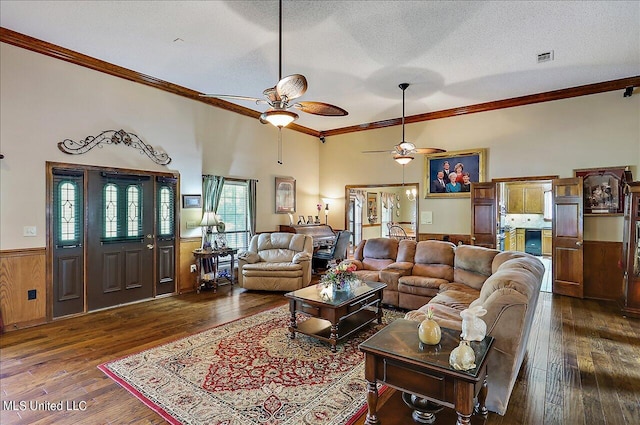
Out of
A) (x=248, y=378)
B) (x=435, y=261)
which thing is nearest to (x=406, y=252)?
(x=435, y=261)

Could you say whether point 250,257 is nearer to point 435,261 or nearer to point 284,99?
point 435,261

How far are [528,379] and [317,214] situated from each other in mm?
6584

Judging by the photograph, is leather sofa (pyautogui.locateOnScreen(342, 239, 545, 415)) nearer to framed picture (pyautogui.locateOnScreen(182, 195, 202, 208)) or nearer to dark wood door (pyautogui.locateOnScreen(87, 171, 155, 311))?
framed picture (pyautogui.locateOnScreen(182, 195, 202, 208))

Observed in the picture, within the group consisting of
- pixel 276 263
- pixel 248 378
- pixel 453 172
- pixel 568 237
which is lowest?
pixel 248 378

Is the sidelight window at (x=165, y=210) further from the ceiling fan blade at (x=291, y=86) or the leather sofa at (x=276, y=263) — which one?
the ceiling fan blade at (x=291, y=86)

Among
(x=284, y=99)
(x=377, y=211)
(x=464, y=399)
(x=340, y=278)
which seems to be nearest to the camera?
(x=464, y=399)

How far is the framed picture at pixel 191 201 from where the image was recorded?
19.4 ft

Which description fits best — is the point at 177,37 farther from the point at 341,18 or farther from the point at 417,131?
the point at 417,131

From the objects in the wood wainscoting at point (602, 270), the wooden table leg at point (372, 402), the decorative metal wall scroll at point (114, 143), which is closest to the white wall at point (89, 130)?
the decorative metal wall scroll at point (114, 143)

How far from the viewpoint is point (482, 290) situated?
284 centimetres

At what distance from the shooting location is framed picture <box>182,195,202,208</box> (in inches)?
233

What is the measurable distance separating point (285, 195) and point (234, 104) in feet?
7.90

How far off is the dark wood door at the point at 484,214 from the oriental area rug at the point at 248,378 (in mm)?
3827

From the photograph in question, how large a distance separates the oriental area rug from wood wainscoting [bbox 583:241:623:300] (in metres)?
4.41
